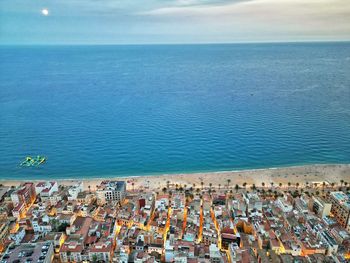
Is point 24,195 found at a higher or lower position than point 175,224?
higher

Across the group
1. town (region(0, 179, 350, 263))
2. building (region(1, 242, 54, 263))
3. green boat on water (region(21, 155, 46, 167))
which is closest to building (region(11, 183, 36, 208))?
town (region(0, 179, 350, 263))

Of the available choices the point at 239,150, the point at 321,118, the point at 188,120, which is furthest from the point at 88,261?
the point at 321,118

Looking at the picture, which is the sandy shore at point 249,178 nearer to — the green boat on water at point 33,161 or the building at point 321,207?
the green boat on water at point 33,161

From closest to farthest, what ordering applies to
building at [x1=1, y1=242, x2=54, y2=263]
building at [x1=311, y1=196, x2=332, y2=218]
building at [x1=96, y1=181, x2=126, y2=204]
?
building at [x1=1, y1=242, x2=54, y2=263]
building at [x1=311, y1=196, x2=332, y2=218]
building at [x1=96, y1=181, x2=126, y2=204]

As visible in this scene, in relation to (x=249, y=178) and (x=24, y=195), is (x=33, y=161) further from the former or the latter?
(x=249, y=178)

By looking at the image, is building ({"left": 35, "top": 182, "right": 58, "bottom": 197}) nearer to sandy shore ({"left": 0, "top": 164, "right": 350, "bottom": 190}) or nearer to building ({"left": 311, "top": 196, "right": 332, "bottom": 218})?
sandy shore ({"left": 0, "top": 164, "right": 350, "bottom": 190})

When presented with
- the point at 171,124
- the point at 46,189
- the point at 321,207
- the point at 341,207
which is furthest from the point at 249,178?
the point at 46,189
